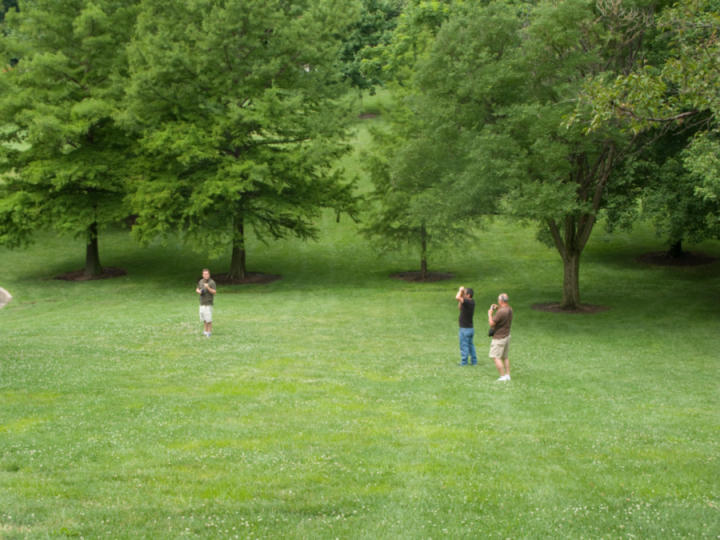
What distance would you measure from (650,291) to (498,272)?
9.59m

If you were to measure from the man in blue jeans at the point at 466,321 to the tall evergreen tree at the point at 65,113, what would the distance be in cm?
2745

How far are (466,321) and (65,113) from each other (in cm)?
3058

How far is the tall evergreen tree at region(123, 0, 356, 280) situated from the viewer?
3662 centimetres

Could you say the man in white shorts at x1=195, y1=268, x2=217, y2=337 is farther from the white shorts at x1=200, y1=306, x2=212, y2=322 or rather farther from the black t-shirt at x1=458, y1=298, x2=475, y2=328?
the black t-shirt at x1=458, y1=298, x2=475, y2=328

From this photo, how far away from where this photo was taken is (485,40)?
27.6m

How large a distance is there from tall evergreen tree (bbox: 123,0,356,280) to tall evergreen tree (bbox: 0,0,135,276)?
2.44m

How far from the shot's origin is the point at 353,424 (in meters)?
12.7

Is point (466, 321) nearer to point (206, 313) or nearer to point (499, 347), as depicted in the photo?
point (499, 347)

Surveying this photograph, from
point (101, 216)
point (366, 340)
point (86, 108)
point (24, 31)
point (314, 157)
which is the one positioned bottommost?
point (366, 340)

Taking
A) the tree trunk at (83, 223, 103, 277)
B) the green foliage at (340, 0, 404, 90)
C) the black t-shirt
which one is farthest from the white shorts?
the green foliage at (340, 0, 404, 90)

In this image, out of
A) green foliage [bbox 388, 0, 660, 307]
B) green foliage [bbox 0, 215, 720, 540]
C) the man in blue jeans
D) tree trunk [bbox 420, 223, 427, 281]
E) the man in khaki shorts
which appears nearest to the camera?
green foliage [bbox 0, 215, 720, 540]

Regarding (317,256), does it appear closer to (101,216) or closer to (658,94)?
(101,216)

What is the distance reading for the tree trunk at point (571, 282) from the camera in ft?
102

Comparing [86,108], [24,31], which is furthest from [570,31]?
[24,31]
